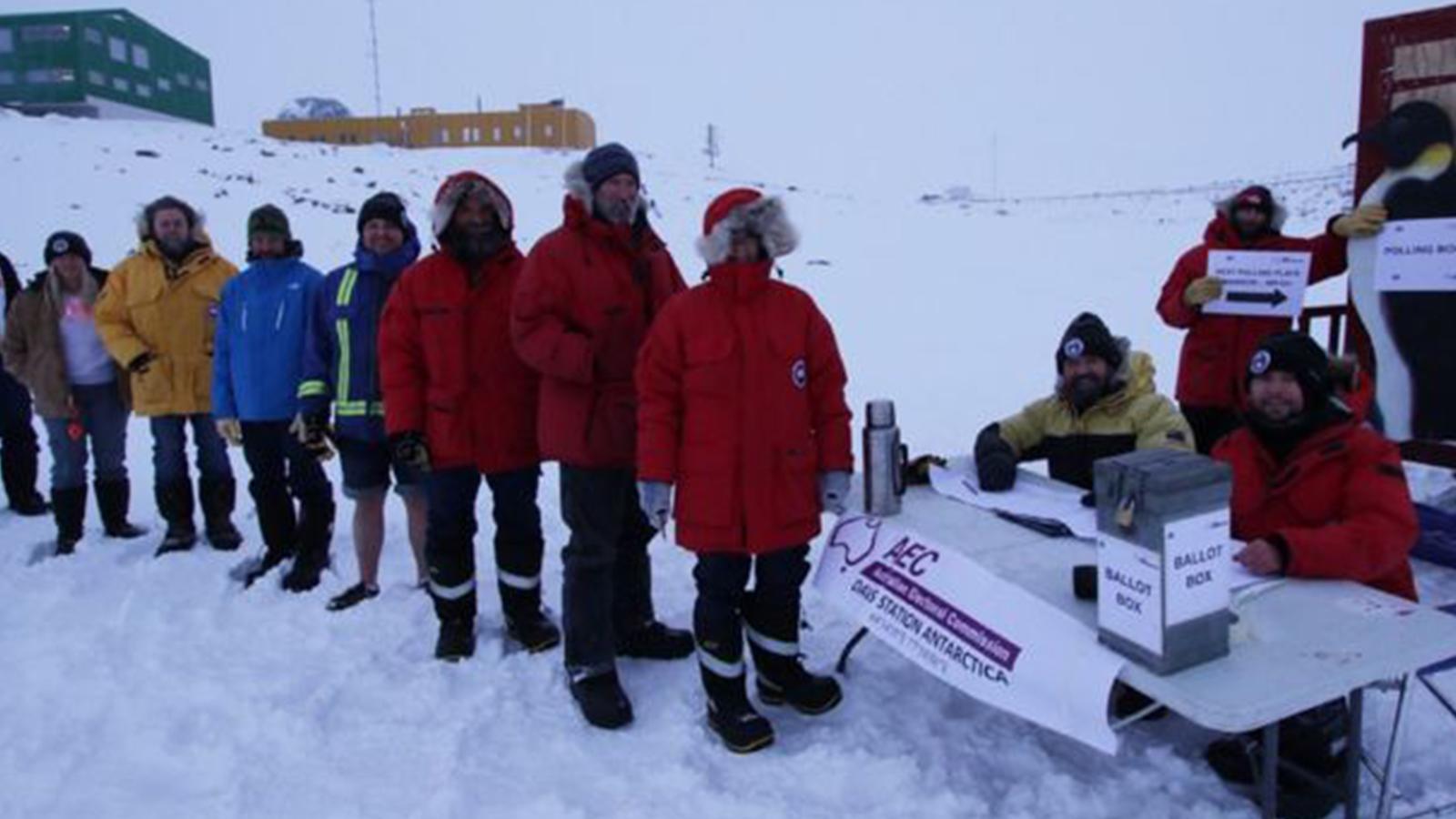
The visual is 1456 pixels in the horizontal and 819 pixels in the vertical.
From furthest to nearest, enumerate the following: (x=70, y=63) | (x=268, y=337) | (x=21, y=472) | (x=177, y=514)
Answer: (x=70, y=63) → (x=21, y=472) → (x=177, y=514) → (x=268, y=337)

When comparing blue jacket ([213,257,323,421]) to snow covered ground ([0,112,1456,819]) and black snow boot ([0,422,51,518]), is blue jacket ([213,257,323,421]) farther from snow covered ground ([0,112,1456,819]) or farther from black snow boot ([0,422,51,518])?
black snow boot ([0,422,51,518])

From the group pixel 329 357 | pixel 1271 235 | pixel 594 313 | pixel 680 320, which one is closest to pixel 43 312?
pixel 329 357

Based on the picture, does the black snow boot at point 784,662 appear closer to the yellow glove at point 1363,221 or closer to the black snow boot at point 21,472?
the yellow glove at point 1363,221

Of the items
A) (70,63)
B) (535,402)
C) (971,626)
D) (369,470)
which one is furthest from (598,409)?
(70,63)

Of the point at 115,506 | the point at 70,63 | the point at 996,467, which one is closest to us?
the point at 996,467

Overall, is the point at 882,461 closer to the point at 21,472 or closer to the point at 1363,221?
the point at 1363,221

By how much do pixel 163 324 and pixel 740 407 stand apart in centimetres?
369

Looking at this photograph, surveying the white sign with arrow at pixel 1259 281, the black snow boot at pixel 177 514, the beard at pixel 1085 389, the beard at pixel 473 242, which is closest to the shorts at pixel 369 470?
the beard at pixel 473 242

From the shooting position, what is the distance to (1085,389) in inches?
154

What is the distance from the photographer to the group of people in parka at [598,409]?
315cm

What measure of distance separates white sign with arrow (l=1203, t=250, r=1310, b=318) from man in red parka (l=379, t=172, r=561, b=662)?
3229 millimetres

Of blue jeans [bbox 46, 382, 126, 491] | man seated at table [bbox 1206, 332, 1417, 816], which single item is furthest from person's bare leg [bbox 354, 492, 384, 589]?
man seated at table [bbox 1206, 332, 1417, 816]

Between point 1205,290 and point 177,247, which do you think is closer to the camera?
point 1205,290

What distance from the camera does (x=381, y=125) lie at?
48.9 metres
